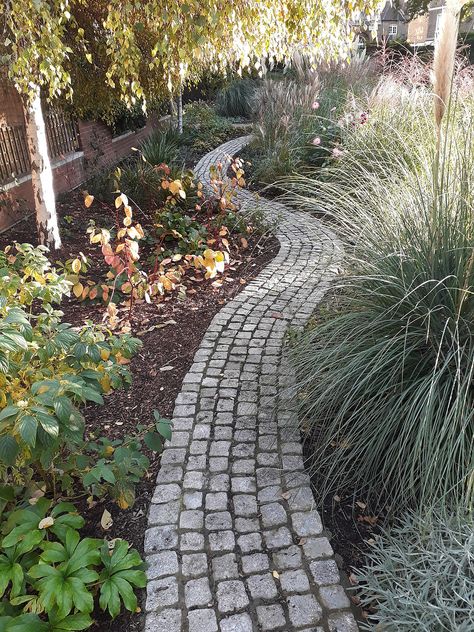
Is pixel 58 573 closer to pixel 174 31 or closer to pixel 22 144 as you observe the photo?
pixel 174 31

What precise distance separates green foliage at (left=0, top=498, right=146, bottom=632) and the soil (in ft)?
0.50

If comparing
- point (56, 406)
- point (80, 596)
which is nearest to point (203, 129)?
point (56, 406)

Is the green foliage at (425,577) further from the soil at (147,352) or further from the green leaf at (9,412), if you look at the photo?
the green leaf at (9,412)

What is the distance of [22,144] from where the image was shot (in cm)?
649

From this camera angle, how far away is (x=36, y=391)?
1669 millimetres

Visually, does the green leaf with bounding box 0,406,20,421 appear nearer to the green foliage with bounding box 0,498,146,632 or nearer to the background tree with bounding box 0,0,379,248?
the green foliage with bounding box 0,498,146,632

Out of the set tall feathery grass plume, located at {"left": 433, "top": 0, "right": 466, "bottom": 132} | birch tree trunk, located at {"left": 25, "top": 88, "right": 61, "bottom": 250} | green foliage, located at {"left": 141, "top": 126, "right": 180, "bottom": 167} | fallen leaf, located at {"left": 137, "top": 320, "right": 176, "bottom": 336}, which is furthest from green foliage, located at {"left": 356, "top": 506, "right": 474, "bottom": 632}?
green foliage, located at {"left": 141, "top": 126, "right": 180, "bottom": 167}

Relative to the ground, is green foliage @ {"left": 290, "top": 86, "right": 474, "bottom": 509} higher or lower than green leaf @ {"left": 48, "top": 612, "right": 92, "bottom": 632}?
higher

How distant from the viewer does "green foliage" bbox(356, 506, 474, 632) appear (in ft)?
5.02

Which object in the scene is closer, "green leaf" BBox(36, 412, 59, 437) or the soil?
"green leaf" BBox(36, 412, 59, 437)

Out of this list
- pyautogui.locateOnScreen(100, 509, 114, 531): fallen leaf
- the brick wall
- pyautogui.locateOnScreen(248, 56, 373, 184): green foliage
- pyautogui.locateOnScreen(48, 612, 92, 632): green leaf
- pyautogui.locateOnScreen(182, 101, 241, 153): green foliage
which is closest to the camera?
pyautogui.locateOnScreen(48, 612, 92, 632): green leaf

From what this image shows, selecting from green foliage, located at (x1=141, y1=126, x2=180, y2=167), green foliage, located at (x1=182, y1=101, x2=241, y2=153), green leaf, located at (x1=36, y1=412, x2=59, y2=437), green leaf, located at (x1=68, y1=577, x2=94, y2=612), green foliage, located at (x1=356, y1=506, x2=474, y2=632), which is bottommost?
green foliage, located at (x1=182, y1=101, x2=241, y2=153)

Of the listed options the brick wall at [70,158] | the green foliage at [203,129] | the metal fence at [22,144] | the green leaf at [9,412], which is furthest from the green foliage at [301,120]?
the green leaf at [9,412]

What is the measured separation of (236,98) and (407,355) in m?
15.4
